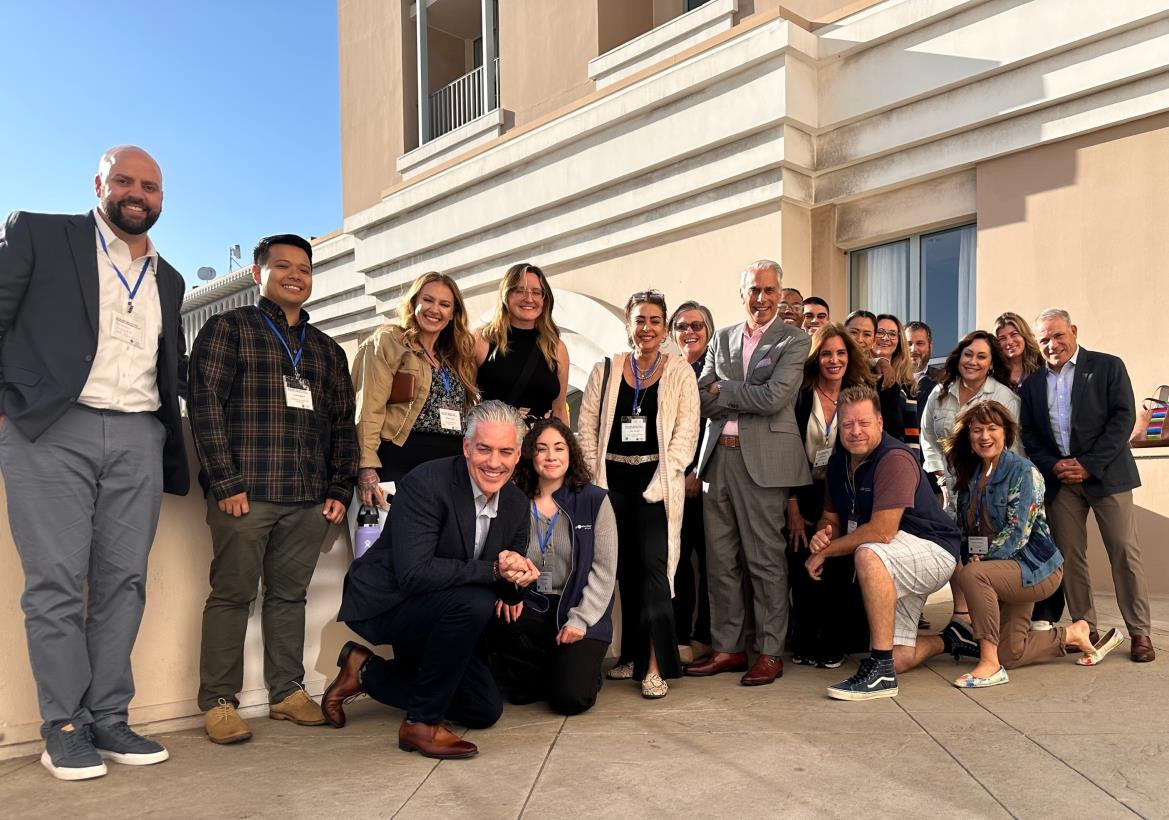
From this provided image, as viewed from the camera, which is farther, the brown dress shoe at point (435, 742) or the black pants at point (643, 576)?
the black pants at point (643, 576)

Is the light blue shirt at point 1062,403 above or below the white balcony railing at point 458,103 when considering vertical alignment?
below

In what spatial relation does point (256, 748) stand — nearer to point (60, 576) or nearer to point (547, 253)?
point (60, 576)

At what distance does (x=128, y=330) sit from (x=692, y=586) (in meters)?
2.81

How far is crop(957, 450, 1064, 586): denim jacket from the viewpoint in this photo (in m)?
4.12

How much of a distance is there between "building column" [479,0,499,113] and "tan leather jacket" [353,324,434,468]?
29.6 feet

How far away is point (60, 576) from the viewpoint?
9.45 ft

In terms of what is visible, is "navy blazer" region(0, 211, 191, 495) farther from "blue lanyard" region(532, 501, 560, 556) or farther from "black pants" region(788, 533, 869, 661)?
"black pants" region(788, 533, 869, 661)

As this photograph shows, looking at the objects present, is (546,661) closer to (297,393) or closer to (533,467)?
(533,467)

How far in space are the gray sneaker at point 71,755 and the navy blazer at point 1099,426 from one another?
4322 millimetres

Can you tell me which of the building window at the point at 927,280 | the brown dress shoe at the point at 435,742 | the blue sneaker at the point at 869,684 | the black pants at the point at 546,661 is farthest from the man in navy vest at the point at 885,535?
the building window at the point at 927,280

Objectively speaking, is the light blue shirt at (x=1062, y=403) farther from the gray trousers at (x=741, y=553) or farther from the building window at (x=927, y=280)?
the building window at (x=927, y=280)

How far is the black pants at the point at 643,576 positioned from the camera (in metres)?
3.91

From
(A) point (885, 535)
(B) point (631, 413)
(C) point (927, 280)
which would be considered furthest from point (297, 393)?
(C) point (927, 280)

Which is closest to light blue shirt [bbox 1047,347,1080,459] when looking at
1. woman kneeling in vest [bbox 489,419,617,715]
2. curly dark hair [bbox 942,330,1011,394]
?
curly dark hair [bbox 942,330,1011,394]
